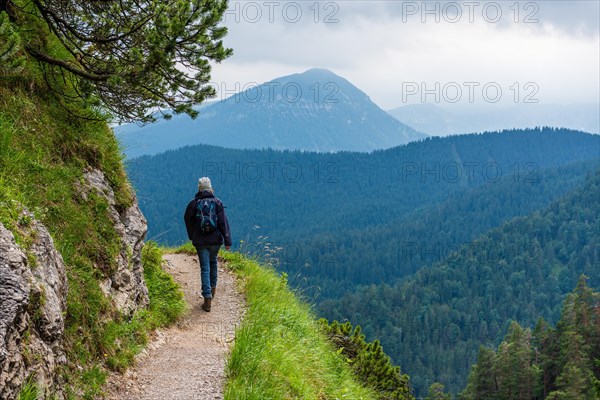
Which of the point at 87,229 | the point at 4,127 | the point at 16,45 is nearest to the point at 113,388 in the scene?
the point at 87,229

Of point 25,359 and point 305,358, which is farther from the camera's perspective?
point 305,358

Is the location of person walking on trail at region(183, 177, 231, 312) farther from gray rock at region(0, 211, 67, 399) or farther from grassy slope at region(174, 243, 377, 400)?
gray rock at region(0, 211, 67, 399)

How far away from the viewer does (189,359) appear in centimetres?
762

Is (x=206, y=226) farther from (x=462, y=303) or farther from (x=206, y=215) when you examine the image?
(x=462, y=303)

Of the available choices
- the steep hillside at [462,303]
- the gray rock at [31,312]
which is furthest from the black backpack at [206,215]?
the steep hillside at [462,303]

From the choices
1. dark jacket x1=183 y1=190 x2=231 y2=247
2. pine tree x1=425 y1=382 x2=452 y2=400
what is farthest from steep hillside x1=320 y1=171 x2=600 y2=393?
dark jacket x1=183 y1=190 x2=231 y2=247

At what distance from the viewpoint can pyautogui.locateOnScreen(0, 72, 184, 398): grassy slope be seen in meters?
6.08

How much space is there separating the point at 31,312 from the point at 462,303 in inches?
6671

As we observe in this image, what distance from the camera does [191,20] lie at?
723cm

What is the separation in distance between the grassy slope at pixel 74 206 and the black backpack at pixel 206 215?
128cm

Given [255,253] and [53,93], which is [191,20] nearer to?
[53,93]

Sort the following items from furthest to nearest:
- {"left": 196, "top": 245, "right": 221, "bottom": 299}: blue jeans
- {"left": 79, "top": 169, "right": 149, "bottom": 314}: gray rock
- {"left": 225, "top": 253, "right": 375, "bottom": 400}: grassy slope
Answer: {"left": 196, "top": 245, "right": 221, "bottom": 299}: blue jeans, {"left": 79, "top": 169, "right": 149, "bottom": 314}: gray rock, {"left": 225, "top": 253, "right": 375, "bottom": 400}: grassy slope

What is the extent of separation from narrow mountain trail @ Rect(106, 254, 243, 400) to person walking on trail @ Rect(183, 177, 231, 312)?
2.01ft

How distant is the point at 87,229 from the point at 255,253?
286 inches
